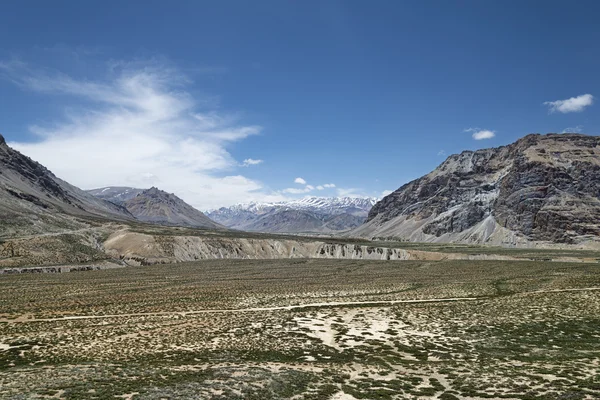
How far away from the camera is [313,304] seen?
44.8m

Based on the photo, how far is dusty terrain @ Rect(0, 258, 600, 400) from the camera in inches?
755

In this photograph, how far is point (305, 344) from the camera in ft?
93.3

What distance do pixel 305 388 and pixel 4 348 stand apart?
70.7 ft

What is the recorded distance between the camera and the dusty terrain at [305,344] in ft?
62.9

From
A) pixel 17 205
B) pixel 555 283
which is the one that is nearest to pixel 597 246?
pixel 555 283

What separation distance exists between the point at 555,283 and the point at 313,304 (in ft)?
117

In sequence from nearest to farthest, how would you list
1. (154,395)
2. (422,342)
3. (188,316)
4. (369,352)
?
(154,395) → (369,352) → (422,342) → (188,316)

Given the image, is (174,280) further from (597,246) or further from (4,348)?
(597,246)

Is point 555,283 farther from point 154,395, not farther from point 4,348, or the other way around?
point 4,348

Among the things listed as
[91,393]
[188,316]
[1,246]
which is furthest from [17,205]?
[91,393]

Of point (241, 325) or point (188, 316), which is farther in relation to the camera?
point (188, 316)

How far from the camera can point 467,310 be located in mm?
39000

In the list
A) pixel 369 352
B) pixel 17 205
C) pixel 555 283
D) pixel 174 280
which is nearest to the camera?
pixel 369 352

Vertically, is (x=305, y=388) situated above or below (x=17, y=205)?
below
